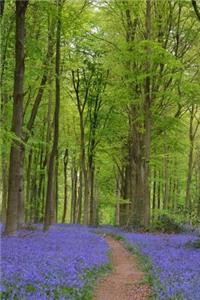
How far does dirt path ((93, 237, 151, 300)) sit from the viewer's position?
29.9 feet

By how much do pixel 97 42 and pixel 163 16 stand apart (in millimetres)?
5658

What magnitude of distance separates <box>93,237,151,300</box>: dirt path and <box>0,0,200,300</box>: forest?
4 cm

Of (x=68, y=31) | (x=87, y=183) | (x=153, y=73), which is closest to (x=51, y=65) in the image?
(x=68, y=31)

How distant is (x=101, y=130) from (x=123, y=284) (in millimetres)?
21978

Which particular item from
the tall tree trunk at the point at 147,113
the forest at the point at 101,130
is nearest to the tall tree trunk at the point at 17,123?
the forest at the point at 101,130

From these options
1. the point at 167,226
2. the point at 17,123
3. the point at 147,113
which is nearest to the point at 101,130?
the point at 147,113

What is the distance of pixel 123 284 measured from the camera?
1055cm

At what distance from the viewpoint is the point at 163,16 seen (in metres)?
→ 24.6

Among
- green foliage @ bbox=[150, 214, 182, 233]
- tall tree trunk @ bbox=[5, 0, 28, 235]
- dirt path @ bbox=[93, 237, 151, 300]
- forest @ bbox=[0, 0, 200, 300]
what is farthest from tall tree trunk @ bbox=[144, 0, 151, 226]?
dirt path @ bbox=[93, 237, 151, 300]

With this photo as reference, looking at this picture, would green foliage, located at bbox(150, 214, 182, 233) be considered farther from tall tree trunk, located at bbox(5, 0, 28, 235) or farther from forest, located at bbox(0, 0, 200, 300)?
tall tree trunk, located at bbox(5, 0, 28, 235)

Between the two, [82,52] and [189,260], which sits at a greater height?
[82,52]

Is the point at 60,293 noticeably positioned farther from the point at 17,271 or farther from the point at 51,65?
the point at 51,65

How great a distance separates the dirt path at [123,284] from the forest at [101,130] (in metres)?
0.04

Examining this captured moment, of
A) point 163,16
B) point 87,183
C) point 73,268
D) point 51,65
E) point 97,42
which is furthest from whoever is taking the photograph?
point 87,183
